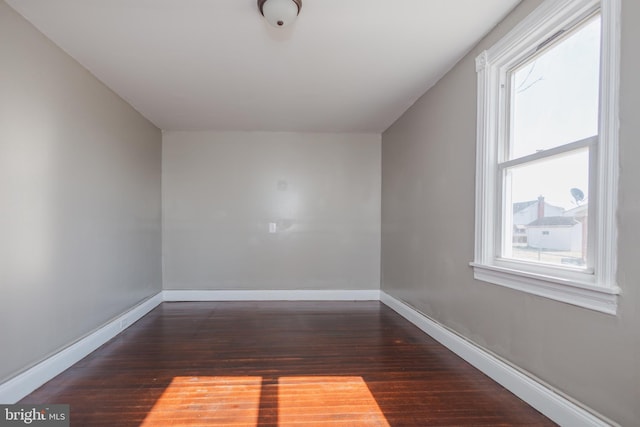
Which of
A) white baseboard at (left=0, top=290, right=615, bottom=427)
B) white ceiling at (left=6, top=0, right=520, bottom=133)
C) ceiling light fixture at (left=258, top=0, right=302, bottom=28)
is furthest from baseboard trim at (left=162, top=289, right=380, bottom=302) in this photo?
ceiling light fixture at (left=258, top=0, right=302, bottom=28)

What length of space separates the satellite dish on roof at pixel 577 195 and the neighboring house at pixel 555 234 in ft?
0.35

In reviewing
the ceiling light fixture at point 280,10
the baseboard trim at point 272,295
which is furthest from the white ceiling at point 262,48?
the baseboard trim at point 272,295

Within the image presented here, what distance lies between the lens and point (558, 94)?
188 cm

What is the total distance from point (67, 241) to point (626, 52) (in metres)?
3.60

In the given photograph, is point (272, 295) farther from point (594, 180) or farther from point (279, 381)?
point (594, 180)

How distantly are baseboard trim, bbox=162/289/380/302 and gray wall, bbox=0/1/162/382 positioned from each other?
1.08m

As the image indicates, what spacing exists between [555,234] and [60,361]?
3474mm

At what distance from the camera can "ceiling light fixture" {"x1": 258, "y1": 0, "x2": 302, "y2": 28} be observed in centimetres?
189

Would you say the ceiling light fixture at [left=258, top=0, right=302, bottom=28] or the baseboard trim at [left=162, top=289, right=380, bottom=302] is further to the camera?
the baseboard trim at [left=162, top=289, right=380, bottom=302]

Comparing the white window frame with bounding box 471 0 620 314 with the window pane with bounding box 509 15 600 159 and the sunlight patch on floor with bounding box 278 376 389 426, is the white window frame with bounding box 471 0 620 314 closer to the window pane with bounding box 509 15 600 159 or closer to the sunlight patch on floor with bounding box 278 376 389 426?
the window pane with bounding box 509 15 600 159

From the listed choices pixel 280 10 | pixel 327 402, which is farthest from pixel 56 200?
pixel 327 402

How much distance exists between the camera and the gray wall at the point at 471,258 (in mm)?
1423

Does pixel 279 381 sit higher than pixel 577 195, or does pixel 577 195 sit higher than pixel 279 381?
pixel 577 195

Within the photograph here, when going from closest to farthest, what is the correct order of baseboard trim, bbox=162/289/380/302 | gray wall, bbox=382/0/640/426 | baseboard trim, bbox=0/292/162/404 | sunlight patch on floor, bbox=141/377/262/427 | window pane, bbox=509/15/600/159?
gray wall, bbox=382/0/640/426
window pane, bbox=509/15/600/159
sunlight patch on floor, bbox=141/377/262/427
baseboard trim, bbox=0/292/162/404
baseboard trim, bbox=162/289/380/302
